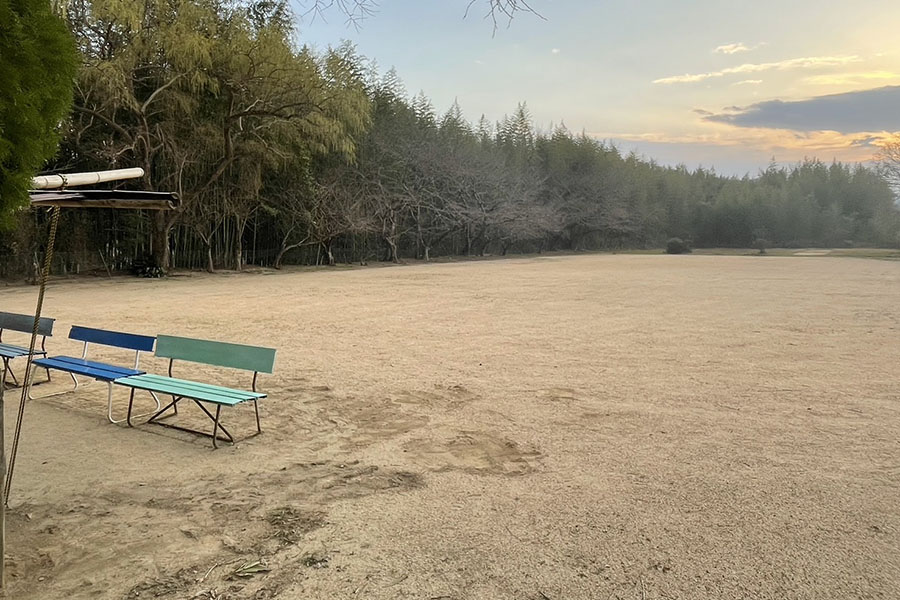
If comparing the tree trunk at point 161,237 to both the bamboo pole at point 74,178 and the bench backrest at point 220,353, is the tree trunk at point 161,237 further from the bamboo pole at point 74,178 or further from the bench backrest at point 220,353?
the bamboo pole at point 74,178

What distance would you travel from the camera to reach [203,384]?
15.2 feet

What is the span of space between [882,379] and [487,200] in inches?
1201

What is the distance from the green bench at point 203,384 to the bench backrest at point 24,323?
1.26 meters

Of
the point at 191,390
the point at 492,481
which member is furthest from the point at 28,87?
the point at 492,481

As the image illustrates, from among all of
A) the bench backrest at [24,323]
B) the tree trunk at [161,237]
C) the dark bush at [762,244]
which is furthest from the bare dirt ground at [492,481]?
the dark bush at [762,244]

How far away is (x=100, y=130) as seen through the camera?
56.3 feet

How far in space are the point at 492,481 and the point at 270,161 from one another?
62.0 ft

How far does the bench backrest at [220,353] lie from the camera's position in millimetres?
4508

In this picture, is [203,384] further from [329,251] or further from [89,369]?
[329,251]

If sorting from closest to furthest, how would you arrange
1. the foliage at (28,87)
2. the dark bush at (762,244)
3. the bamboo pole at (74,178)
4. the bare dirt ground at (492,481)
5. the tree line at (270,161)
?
the foliage at (28,87) → the bare dirt ground at (492,481) → the bamboo pole at (74,178) → the tree line at (270,161) → the dark bush at (762,244)

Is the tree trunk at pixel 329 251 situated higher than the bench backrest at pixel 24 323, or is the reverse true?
the tree trunk at pixel 329 251

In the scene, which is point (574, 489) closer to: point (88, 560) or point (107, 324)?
point (88, 560)

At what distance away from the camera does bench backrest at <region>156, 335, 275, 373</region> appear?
14.8 ft

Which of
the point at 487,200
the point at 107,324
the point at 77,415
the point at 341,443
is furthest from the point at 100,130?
the point at 487,200
